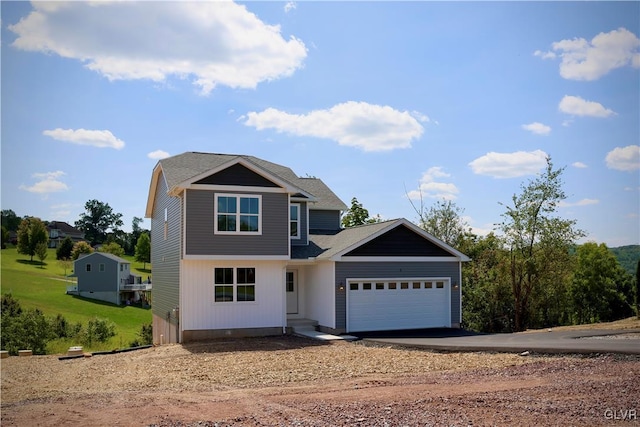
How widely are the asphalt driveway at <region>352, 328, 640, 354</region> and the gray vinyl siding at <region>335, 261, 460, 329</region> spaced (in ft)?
3.91

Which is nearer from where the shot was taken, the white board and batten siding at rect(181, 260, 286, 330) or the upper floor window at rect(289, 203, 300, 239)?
the white board and batten siding at rect(181, 260, 286, 330)

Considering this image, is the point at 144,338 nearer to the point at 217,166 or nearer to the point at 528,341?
Result: the point at 217,166

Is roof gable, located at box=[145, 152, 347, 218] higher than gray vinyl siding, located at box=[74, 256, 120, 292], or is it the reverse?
roof gable, located at box=[145, 152, 347, 218]

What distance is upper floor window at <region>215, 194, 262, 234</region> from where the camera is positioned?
19469 mm

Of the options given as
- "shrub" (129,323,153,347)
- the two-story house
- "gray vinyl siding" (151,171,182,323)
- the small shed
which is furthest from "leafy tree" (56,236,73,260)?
the two-story house

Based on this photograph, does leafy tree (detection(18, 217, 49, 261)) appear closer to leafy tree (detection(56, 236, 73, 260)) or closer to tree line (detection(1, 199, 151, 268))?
tree line (detection(1, 199, 151, 268))

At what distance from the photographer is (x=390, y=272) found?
21.0 meters

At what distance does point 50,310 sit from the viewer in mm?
56406

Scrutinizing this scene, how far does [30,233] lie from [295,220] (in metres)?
59.0

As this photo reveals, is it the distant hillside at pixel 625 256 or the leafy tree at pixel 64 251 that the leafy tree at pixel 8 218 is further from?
the distant hillside at pixel 625 256

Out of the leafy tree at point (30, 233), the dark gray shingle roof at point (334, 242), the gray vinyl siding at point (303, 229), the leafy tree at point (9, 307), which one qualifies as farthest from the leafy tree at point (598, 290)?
the leafy tree at point (30, 233)

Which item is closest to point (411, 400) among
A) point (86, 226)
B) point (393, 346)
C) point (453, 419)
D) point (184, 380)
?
point (453, 419)

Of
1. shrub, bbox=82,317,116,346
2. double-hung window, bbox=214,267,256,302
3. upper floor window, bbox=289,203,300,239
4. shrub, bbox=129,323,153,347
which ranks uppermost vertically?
upper floor window, bbox=289,203,300,239

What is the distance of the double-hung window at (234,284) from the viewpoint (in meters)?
19.8
